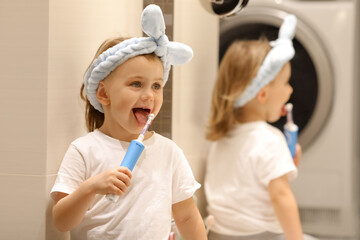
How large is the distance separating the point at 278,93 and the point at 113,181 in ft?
2.13

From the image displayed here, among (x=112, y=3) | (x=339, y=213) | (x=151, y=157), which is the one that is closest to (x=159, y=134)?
(x=151, y=157)

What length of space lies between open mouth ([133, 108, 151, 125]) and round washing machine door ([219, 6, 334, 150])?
0.58m

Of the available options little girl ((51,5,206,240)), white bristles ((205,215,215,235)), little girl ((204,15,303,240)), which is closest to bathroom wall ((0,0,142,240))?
little girl ((51,5,206,240))

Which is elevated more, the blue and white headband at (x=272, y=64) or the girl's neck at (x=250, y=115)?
the blue and white headband at (x=272, y=64)

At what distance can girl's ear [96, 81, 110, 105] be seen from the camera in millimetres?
533

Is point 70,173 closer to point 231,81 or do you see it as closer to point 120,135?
point 120,135

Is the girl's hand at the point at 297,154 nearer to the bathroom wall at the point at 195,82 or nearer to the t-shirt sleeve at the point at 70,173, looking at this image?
the bathroom wall at the point at 195,82

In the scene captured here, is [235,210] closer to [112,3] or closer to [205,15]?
[205,15]

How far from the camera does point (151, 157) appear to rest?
553 mm

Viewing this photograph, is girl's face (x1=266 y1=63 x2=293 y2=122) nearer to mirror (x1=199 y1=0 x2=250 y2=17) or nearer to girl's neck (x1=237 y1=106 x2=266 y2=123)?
girl's neck (x1=237 y1=106 x2=266 y2=123)

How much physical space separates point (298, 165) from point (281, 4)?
384 millimetres

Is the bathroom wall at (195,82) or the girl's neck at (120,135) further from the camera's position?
the bathroom wall at (195,82)

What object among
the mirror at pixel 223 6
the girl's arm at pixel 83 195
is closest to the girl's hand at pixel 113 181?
the girl's arm at pixel 83 195

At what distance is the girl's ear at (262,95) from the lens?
1024mm
